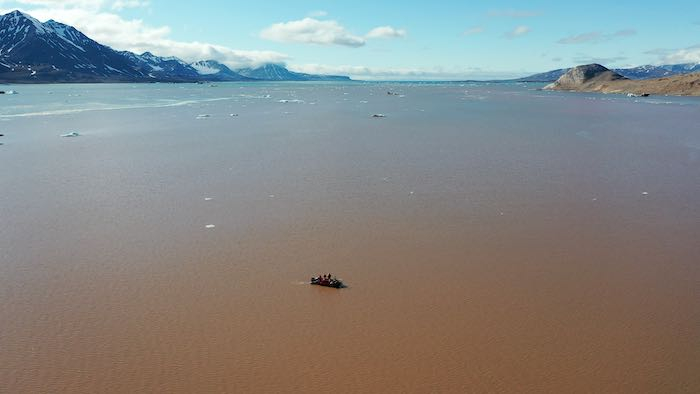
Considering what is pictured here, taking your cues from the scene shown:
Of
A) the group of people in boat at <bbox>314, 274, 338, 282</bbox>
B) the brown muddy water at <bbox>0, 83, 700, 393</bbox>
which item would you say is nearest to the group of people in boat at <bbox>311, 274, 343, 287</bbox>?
the group of people in boat at <bbox>314, 274, 338, 282</bbox>

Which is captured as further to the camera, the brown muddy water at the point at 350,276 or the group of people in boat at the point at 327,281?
the group of people in boat at the point at 327,281

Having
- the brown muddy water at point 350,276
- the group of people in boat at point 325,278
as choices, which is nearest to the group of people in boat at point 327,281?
the group of people in boat at point 325,278

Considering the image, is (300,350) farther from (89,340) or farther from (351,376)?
(89,340)

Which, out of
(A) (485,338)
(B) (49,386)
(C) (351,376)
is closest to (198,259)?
(B) (49,386)

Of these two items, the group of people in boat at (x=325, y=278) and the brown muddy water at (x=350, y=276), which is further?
the group of people in boat at (x=325, y=278)

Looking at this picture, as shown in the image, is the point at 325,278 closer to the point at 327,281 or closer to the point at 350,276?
the point at 327,281

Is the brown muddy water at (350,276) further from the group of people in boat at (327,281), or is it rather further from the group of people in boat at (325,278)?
the group of people in boat at (325,278)

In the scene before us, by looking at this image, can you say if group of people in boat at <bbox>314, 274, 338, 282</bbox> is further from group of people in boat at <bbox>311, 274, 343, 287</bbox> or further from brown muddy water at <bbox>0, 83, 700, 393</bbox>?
brown muddy water at <bbox>0, 83, 700, 393</bbox>

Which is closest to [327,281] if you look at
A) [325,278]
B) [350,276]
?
[325,278]
